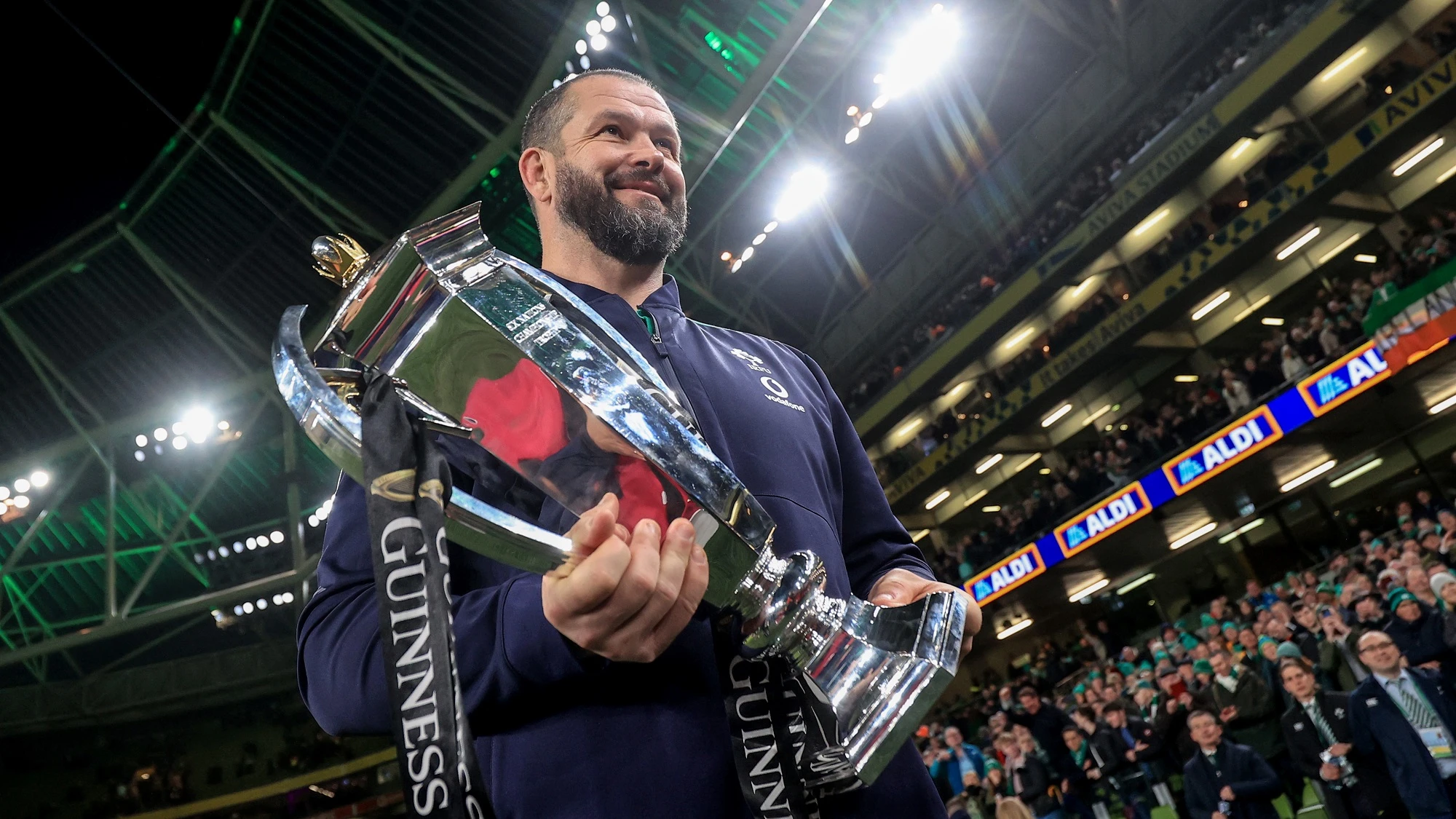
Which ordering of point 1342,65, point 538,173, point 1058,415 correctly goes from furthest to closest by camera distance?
point 1058,415 < point 1342,65 < point 538,173

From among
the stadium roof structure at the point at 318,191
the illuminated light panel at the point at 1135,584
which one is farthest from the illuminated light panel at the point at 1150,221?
the illuminated light panel at the point at 1135,584

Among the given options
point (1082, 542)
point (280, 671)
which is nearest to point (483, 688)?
point (1082, 542)

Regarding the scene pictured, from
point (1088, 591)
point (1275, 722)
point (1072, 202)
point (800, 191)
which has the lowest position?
point (1275, 722)

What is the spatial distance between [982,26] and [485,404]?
18.4 metres

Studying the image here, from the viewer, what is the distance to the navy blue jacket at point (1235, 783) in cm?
617

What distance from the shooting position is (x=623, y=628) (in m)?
0.67

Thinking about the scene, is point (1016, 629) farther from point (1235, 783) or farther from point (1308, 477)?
point (1235, 783)

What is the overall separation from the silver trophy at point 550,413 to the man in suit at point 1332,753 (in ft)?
21.4

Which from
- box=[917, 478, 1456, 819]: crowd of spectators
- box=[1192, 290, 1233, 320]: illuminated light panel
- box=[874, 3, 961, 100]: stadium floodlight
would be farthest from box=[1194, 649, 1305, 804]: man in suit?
box=[874, 3, 961, 100]: stadium floodlight

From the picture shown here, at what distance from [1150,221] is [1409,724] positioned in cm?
1316

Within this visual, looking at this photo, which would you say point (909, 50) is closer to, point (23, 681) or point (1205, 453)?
point (1205, 453)

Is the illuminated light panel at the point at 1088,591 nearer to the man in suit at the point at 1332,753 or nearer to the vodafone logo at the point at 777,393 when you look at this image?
the man in suit at the point at 1332,753

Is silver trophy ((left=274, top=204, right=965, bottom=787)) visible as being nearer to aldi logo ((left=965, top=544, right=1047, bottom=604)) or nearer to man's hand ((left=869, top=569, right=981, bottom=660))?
man's hand ((left=869, top=569, right=981, bottom=660))

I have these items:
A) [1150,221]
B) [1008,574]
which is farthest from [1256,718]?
[1150,221]
